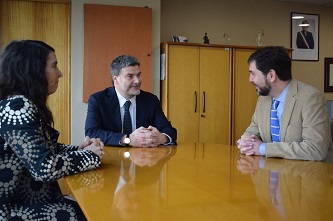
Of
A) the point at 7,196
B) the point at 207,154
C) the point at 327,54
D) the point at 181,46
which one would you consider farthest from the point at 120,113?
the point at 327,54

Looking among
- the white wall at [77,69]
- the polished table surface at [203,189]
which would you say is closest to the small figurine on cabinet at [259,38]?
the white wall at [77,69]

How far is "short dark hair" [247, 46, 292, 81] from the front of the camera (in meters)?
2.52

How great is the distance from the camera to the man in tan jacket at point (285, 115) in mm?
2168

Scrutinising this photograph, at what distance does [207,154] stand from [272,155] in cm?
39

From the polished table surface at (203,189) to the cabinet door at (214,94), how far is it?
116 inches

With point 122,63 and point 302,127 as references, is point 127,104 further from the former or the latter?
point 302,127

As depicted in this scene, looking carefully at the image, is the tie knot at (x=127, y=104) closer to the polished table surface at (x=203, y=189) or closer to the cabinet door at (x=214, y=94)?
the polished table surface at (x=203, y=189)

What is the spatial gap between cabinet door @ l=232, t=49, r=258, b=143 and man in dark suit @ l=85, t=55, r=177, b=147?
2387 millimetres

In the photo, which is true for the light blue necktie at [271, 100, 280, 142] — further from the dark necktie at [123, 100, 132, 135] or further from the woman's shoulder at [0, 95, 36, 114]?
the woman's shoulder at [0, 95, 36, 114]

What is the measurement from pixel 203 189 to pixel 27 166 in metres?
0.70

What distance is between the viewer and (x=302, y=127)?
7.64 ft

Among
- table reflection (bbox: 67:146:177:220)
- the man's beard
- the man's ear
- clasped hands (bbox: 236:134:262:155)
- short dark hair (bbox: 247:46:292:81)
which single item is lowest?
table reflection (bbox: 67:146:177:220)

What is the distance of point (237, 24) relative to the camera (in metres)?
5.93

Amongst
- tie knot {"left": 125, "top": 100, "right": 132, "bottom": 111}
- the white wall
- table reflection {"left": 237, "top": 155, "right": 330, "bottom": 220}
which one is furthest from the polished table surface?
the white wall
